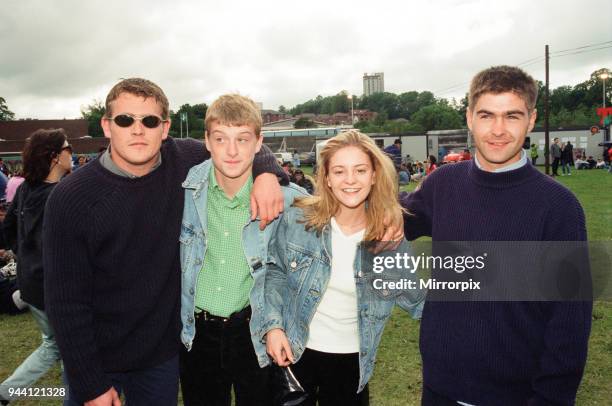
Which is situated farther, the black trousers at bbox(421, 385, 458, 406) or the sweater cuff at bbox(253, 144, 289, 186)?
the sweater cuff at bbox(253, 144, 289, 186)

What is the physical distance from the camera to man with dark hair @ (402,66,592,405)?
2.05 m

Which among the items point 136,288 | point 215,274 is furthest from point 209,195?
point 136,288

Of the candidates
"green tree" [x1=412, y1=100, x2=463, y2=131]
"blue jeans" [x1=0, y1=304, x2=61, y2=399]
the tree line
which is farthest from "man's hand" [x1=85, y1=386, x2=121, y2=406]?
"green tree" [x1=412, y1=100, x2=463, y2=131]

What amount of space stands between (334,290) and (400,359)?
300cm

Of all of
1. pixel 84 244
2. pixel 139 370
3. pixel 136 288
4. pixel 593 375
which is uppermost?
pixel 84 244

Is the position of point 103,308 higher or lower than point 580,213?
lower

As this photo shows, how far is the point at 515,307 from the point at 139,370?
2114 millimetres

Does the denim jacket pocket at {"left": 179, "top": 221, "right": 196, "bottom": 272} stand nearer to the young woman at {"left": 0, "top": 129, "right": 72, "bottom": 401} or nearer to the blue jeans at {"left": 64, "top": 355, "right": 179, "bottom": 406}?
the blue jeans at {"left": 64, "top": 355, "right": 179, "bottom": 406}

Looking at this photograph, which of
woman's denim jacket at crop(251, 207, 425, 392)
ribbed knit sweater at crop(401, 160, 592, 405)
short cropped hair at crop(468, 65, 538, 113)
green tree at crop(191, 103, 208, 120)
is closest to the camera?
ribbed knit sweater at crop(401, 160, 592, 405)

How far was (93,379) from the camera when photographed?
2488 mm

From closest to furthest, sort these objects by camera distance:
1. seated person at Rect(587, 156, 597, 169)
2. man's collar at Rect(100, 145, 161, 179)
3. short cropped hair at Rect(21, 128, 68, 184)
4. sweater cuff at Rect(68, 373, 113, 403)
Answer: sweater cuff at Rect(68, 373, 113, 403), man's collar at Rect(100, 145, 161, 179), short cropped hair at Rect(21, 128, 68, 184), seated person at Rect(587, 156, 597, 169)

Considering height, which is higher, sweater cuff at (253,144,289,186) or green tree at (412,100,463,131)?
green tree at (412,100,463,131)

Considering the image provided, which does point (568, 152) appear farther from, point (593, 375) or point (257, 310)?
point (257, 310)

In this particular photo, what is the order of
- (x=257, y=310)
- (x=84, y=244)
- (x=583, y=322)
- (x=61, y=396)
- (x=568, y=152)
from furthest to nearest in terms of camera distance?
1. (x=568, y=152)
2. (x=61, y=396)
3. (x=257, y=310)
4. (x=84, y=244)
5. (x=583, y=322)
